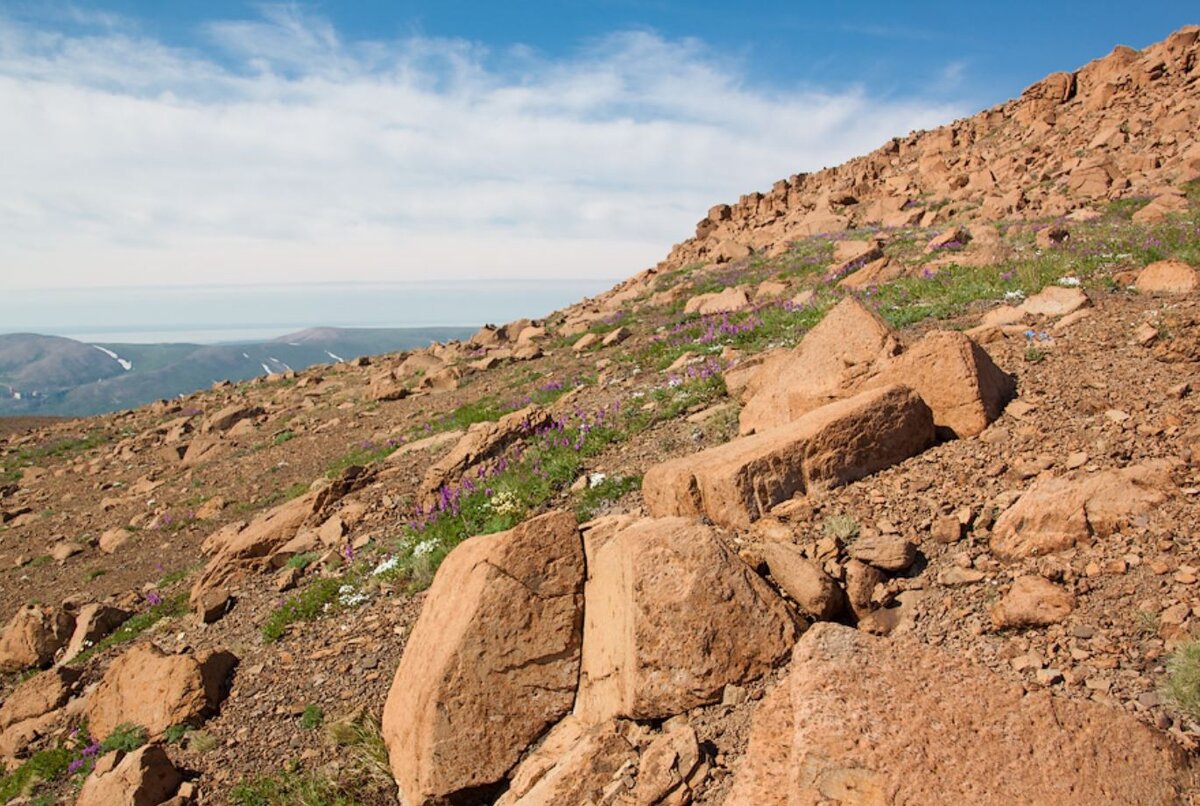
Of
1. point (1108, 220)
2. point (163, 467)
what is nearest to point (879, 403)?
point (1108, 220)

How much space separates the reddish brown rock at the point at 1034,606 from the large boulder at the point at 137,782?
6.77 meters

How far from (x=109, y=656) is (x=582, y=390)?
9200 mm

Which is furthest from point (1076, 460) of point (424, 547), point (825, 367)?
point (424, 547)

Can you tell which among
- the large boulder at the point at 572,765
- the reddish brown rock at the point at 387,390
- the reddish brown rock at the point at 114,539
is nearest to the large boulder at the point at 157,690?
the large boulder at the point at 572,765

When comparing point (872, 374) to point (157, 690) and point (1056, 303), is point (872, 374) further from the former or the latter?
point (157, 690)

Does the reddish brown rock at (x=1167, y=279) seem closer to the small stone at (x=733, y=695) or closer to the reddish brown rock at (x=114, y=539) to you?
the small stone at (x=733, y=695)

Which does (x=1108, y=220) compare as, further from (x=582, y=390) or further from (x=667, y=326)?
(x=582, y=390)

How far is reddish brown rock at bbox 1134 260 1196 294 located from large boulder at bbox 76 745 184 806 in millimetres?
14299

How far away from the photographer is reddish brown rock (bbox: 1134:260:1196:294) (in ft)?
34.4

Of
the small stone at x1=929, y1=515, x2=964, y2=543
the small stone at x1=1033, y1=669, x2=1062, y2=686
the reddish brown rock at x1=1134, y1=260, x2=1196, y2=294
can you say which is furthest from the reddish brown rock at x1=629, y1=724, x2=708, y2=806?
the reddish brown rock at x1=1134, y1=260, x2=1196, y2=294

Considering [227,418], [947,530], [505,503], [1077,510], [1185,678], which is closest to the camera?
[1185,678]

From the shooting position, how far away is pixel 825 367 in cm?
830

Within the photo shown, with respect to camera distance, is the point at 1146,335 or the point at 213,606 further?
the point at 213,606

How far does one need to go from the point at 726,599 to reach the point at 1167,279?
1071 centimetres
